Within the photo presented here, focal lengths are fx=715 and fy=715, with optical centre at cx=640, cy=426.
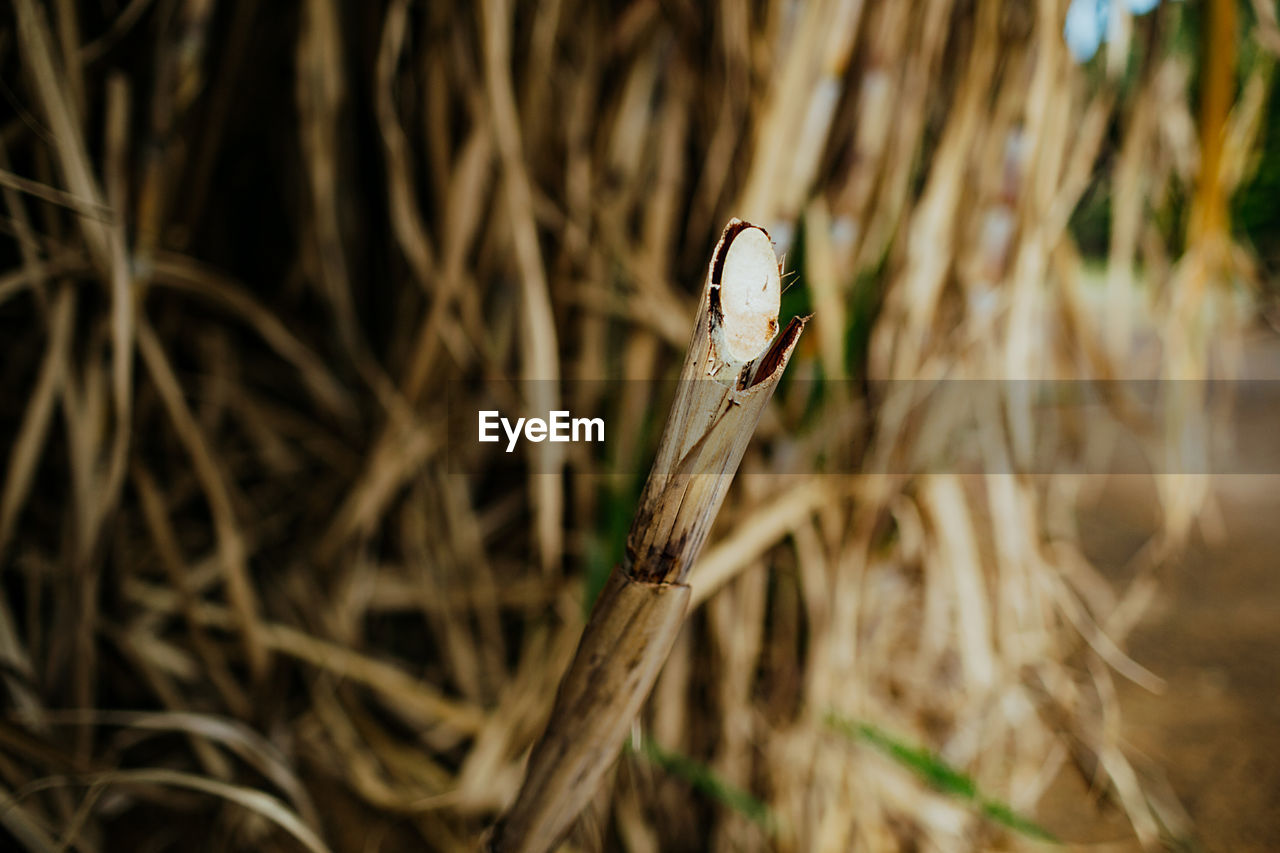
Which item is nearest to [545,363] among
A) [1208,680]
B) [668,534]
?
[668,534]

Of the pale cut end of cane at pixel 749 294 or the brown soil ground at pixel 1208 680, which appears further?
the brown soil ground at pixel 1208 680

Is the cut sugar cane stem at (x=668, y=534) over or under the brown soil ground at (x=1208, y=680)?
over

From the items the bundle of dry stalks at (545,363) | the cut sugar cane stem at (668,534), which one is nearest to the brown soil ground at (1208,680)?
the bundle of dry stalks at (545,363)

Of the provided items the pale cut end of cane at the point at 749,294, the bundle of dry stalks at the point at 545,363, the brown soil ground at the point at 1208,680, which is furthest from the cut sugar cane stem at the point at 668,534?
the brown soil ground at the point at 1208,680

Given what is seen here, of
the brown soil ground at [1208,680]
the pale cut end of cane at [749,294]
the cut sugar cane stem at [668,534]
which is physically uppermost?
the pale cut end of cane at [749,294]

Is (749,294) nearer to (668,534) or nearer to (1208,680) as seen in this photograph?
(668,534)

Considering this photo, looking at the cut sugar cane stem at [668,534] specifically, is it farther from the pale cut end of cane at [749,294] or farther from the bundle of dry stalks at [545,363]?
the bundle of dry stalks at [545,363]

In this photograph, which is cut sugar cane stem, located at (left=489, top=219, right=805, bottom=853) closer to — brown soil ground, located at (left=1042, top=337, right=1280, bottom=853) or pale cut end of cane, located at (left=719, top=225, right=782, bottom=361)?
pale cut end of cane, located at (left=719, top=225, right=782, bottom=361)
